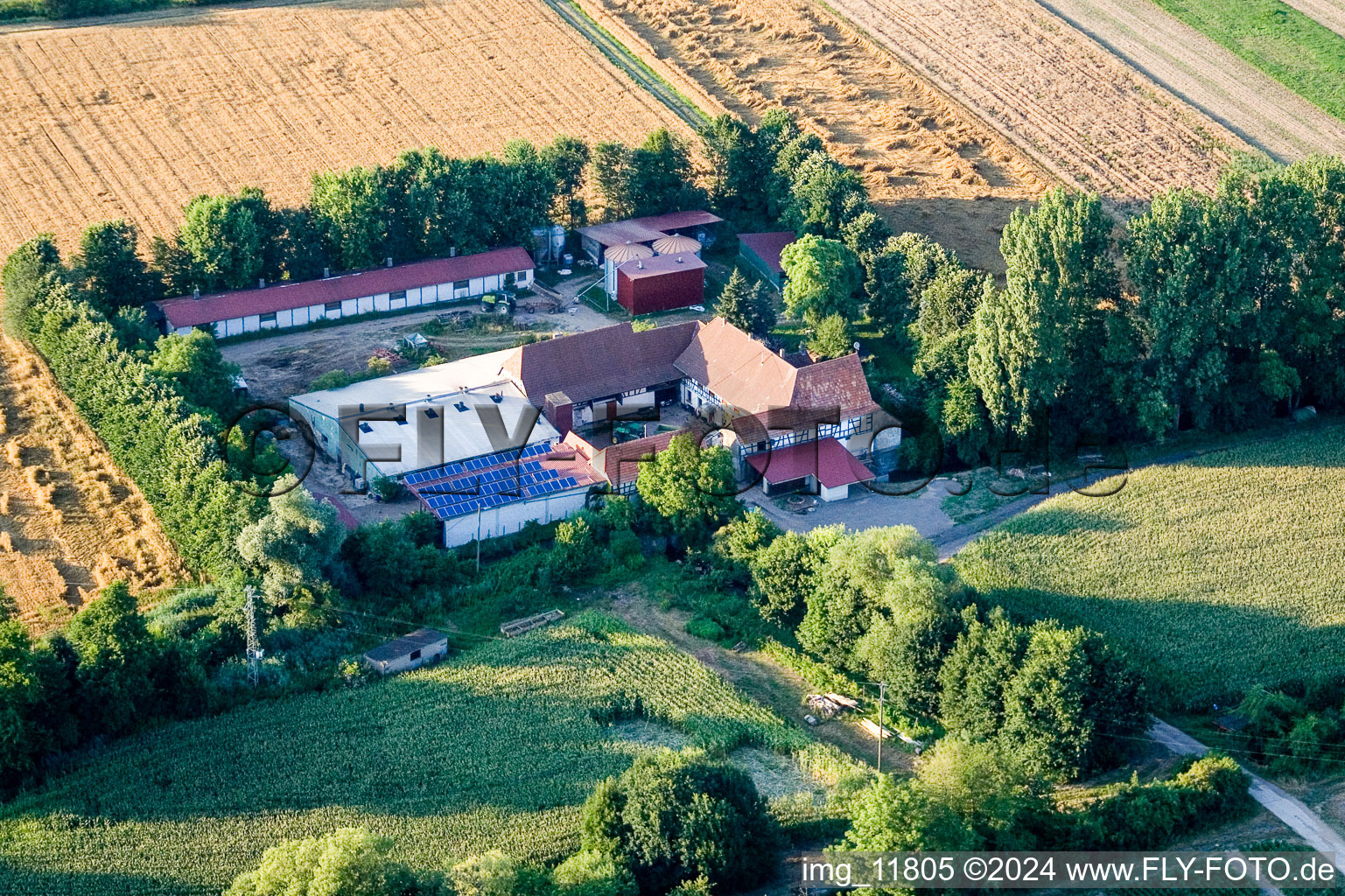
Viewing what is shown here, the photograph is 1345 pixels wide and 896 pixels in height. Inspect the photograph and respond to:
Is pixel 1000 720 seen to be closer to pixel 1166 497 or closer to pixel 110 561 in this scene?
pixel 1166 497

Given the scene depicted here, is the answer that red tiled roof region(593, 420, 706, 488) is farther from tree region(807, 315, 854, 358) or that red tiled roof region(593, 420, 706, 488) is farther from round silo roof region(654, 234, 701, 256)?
round silo roof region(654, 234, 701, 256)

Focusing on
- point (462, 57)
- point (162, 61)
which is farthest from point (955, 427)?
point (162, 61)

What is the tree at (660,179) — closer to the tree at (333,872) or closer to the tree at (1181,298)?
the tree at (1181,298)

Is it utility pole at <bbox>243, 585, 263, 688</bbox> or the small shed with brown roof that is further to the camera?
the small shed with brown roof

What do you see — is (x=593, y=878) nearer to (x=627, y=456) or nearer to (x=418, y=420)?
(x=627, y=456)

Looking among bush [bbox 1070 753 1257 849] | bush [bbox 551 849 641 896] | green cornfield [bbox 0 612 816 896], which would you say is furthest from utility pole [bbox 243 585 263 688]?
bush [bbox 1070 753 1257 849]

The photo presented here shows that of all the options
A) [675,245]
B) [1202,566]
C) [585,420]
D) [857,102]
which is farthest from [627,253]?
[1202,566]

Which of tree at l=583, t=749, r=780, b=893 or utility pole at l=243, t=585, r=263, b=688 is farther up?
utility pole at l=243, t=585, r=263, b=688
